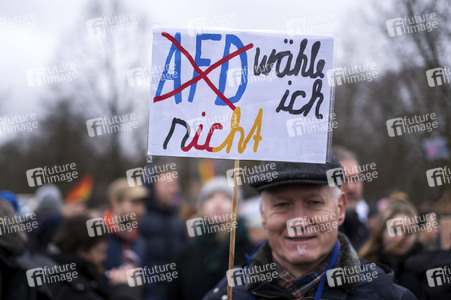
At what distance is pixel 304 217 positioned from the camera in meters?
3.07

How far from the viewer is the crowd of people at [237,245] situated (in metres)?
3.02

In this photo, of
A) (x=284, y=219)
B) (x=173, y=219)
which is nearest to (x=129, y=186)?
(x=173, y=219)

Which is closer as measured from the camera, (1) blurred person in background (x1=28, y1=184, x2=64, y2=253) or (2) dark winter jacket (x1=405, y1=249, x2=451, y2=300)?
(2) dark winter jacket (x1=405, y1=249, x2=451, y2=300)

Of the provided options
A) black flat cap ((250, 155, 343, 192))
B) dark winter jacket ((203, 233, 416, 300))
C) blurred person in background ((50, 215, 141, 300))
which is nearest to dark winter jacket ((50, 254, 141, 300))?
blurred person in background ((50, 215, 141, 300))

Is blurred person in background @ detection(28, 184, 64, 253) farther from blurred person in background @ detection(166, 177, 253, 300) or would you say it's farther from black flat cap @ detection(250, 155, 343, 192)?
black flat cap @ detection(250, 155, 343, 192)

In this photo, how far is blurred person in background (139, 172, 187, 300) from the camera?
7.25 metres

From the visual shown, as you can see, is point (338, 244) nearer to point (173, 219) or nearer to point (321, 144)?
point (321, 144)

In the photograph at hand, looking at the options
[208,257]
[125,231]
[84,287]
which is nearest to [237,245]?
[208,257]

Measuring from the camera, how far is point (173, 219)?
7.48 meters

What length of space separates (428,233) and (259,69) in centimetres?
296

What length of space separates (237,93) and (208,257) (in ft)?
9.63

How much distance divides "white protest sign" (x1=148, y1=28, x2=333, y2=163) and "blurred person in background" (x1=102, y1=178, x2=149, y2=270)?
3659 millimetres

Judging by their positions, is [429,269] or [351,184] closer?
[429,269]

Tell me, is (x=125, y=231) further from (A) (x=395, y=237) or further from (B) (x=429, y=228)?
(B) (x=429, y=228)
